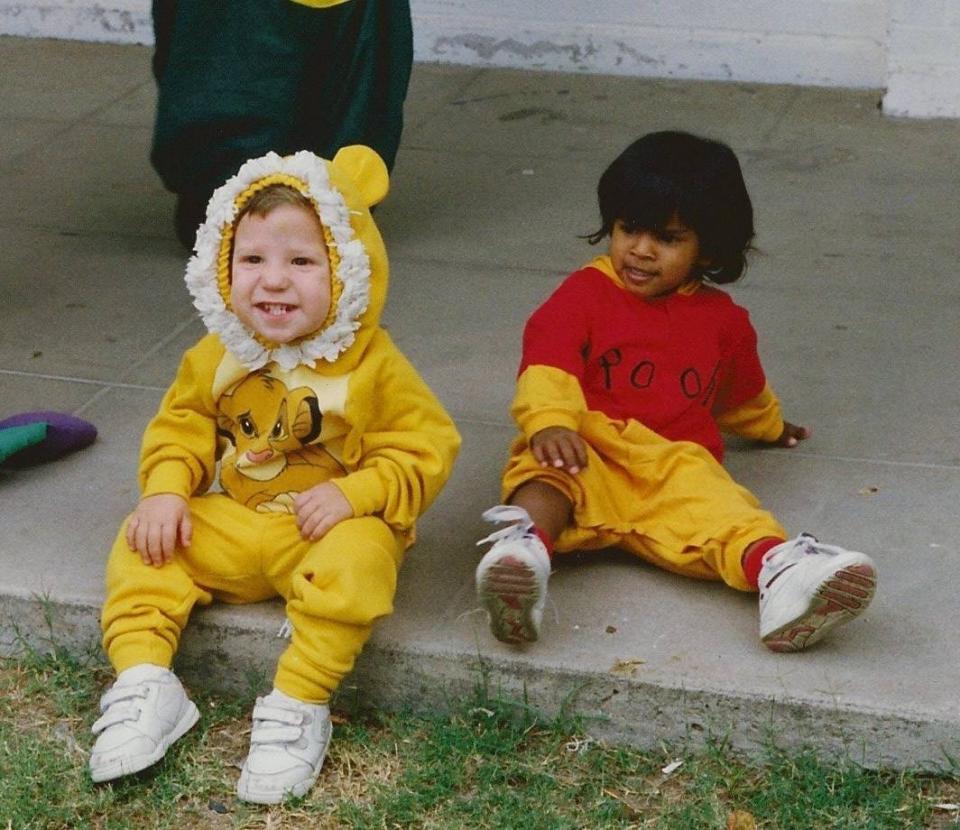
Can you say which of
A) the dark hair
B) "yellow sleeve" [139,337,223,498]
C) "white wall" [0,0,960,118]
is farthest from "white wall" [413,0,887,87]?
"yellow sleeve" [139,337,223,498]

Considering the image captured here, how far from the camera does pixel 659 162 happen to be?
351 cm

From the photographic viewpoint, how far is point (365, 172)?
332 cm

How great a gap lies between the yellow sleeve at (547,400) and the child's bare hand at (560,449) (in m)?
0.02

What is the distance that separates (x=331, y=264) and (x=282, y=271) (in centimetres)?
9

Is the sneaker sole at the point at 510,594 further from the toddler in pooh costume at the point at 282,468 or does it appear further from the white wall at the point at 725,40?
the white wall at the point at 725,40

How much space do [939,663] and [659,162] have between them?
3.67ft

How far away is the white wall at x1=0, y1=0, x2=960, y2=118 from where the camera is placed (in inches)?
259

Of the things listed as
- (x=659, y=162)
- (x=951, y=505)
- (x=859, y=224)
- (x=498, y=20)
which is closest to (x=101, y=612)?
(x=659, y=162)

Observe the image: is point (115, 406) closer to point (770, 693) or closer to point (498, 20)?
point (770, 693)

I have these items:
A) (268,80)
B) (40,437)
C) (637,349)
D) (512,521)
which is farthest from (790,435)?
(268,80)

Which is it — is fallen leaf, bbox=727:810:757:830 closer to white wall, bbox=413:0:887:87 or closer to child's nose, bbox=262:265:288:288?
child's nose, bbox=262:265:288:288

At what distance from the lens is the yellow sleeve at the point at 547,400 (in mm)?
3357

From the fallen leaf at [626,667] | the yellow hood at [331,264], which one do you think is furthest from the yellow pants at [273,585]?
the fallen leaf at [626,667]

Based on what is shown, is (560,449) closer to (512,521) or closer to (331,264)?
(512,521)
